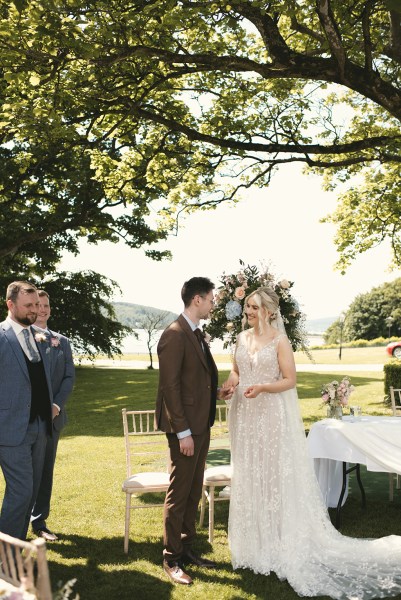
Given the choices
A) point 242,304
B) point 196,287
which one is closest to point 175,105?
point 242,304

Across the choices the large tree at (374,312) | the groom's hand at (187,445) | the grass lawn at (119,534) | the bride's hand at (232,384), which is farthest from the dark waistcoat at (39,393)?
the large tree at (374,312)

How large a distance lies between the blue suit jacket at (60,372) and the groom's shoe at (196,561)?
1.79m

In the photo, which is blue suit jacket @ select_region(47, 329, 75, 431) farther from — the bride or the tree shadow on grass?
the bride

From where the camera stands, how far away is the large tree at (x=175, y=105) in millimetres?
8180

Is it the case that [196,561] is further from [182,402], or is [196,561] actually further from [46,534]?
[46,534]

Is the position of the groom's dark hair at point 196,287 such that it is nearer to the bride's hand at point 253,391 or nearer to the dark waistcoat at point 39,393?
the bride's hand at point 253,391

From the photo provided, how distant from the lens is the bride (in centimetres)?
542

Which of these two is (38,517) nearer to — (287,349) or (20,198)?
(287,349)

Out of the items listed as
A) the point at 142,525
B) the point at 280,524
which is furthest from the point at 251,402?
the point at 142,525

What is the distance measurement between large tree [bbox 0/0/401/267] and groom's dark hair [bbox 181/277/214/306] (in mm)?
2428

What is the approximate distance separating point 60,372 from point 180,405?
185cm

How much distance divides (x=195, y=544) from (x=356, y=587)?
1719mm

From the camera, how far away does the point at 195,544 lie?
20.2ft

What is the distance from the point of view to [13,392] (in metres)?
5.14
